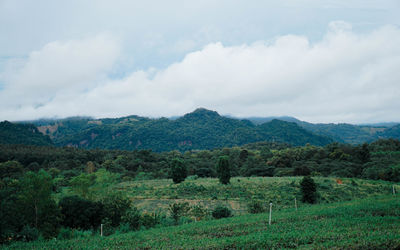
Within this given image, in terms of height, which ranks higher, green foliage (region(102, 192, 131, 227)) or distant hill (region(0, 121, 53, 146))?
distant hill (region(0, 121, 53, 146))

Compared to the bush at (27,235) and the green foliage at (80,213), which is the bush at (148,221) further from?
the bush at (27,235)

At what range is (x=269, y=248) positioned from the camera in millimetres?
11320

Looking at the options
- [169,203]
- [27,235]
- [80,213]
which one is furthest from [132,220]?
[169,203]

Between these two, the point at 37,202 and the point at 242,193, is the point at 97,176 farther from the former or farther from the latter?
the point at 37,202

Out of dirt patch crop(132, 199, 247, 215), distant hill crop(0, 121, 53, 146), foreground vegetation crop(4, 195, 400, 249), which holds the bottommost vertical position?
dirt patch crop(132, 199, 247, 215)

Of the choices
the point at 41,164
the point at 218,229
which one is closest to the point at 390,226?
the point at 218,229

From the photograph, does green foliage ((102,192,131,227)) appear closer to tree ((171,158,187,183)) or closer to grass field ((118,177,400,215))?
grass field ((118,177,400,215))

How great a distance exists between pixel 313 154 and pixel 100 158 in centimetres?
9043

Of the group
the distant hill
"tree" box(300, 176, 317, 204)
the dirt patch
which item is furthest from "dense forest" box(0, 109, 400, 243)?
"tree" box(300, 176, 317, 204)

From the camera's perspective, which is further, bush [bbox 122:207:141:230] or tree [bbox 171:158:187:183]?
tree [bbox 171:158:187:183]

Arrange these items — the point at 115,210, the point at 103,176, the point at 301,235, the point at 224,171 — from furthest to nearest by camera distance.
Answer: the point at 103,176 < the point at 224,171 < the point at 115,210 < the point at 301,235

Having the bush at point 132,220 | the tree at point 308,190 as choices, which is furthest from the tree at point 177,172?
the bush at point 132,220

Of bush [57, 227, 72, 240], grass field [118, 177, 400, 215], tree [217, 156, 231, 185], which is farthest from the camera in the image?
tree [217, 156, 231, 185]

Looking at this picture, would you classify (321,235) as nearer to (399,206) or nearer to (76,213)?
(399,206)
